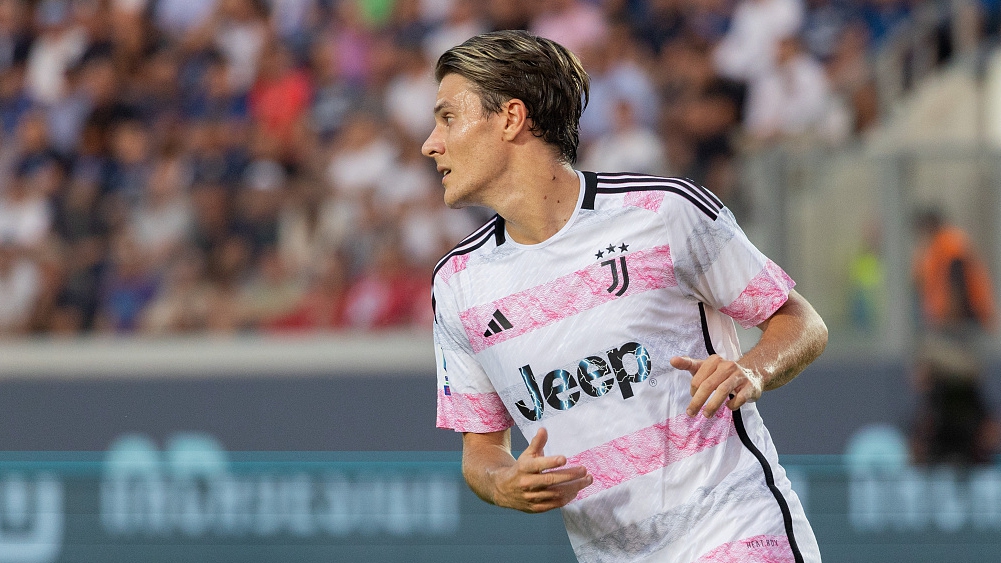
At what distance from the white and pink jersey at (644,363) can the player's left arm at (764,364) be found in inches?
2.4

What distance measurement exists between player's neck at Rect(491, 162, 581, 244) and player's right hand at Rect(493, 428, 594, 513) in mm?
572

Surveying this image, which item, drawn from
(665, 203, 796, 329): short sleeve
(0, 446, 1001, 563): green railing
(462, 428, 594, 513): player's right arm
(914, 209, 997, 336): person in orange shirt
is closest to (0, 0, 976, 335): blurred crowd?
(914, 209, 997, 336): person in orange shirt

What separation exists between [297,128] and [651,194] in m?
6.45

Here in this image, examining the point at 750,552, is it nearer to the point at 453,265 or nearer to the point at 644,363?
the point at 644,363

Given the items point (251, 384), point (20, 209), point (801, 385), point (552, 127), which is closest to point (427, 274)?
point (251, 384)

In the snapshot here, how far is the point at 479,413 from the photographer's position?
3.12 meters

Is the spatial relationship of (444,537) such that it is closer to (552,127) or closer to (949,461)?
(949,461)

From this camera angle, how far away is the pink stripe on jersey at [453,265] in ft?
10.2

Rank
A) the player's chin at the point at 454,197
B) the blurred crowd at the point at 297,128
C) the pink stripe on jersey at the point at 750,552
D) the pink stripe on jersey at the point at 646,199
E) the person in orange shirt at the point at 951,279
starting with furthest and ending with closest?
the blurred crowd at the point at 297,128
the person in orange shirt at the point at 951,279
the player's chin at the point at 454,197
the pink stripe on jersey at the point at 646,199
the pink stripe on jersey at the point at 750,552

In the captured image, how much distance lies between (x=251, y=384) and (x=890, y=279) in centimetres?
404

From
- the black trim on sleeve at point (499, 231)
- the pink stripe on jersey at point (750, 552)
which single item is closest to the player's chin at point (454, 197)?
the black trim on sleeve at point (499, 231)

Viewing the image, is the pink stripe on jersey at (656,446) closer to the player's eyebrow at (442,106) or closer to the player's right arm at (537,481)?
the player's right arm at (537,481)

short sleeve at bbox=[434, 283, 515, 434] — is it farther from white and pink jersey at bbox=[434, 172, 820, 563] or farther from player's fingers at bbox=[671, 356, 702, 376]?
player's fingers at bbox=[671, 356, 702, 376]

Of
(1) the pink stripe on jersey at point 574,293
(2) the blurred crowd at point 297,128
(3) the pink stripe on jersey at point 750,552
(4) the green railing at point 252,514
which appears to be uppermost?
(2) the blurred crowd at point 297,128
